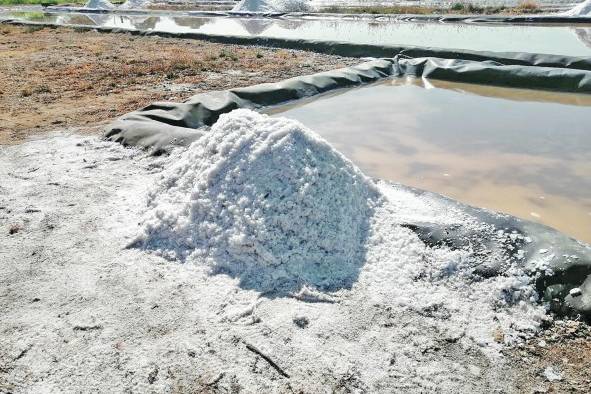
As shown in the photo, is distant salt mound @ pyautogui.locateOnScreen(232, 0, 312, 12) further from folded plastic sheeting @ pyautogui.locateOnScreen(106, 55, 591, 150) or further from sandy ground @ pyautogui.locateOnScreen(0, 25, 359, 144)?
folded plastic sheeting @ pyautogui.locateOnScreen(106, 55, 591, 150)

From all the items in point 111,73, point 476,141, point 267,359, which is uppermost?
point 111,73

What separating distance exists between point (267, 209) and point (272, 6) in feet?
55.4

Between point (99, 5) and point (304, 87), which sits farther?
point (99, 5)

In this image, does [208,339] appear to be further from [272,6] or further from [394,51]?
[272,6]

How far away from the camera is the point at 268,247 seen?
8.30ft

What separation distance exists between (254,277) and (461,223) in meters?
1.28

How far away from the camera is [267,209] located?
2604mm

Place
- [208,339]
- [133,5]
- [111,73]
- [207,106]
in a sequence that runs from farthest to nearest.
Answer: [133,5]
[111,73]
[207,106]
[208,339]

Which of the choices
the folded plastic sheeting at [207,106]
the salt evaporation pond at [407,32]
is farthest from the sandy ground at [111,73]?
the salt evaporation pond at [407,32]

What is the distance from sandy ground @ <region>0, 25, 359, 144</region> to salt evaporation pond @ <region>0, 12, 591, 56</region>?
1.95 metres

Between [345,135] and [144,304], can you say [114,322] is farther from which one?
[345,135]

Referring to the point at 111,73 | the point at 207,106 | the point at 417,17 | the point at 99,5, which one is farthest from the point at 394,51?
the point at 99,5

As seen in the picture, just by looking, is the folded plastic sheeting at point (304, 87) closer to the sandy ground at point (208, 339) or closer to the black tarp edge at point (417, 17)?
the sandy ground at point (208, 339)

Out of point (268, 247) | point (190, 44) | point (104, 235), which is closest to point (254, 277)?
point (268, 247)
